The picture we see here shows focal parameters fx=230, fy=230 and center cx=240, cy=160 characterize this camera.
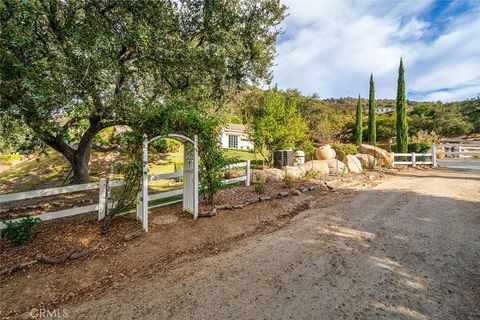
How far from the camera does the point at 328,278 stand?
11.2 ft

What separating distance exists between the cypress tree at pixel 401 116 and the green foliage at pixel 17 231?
2182 cm

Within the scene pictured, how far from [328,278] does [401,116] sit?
774 inches

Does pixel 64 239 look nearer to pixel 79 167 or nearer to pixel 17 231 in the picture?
pixel 17 231

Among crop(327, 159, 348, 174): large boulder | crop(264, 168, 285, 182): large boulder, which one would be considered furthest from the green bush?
crop(264, 168, 285, 182): large boulder

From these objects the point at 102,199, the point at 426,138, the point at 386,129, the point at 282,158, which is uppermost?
the point at 386,129

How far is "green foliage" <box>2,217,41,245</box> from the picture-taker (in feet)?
14.4

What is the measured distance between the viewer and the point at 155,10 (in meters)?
5.55

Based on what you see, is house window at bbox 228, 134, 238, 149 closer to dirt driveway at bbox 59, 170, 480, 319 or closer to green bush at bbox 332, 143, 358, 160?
green bush at bbox 332, 143, 358, 160

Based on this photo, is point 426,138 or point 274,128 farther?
point 426,138

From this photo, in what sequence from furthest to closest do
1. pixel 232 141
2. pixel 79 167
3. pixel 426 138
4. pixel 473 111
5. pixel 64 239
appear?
pixel 473 111
pixel 232 141
pixel 426 138
pixel 79 167
pixel 64 239

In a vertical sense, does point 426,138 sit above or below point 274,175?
above

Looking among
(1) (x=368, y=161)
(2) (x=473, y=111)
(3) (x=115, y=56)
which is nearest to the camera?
→ (3) (x=115, y=56)

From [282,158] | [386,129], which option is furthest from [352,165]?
[386,129]

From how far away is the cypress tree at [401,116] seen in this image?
18125mm
